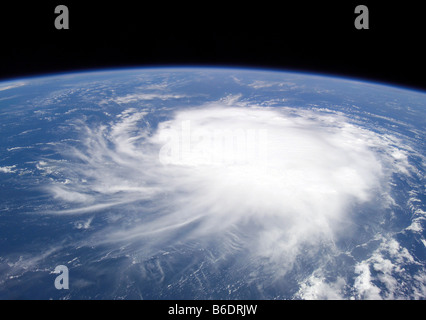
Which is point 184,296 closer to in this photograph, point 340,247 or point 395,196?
point 340,247

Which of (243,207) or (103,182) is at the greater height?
(103,182)

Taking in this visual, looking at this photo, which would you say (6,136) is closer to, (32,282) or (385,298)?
(32,282)

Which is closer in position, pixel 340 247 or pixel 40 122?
pixel 340 247
